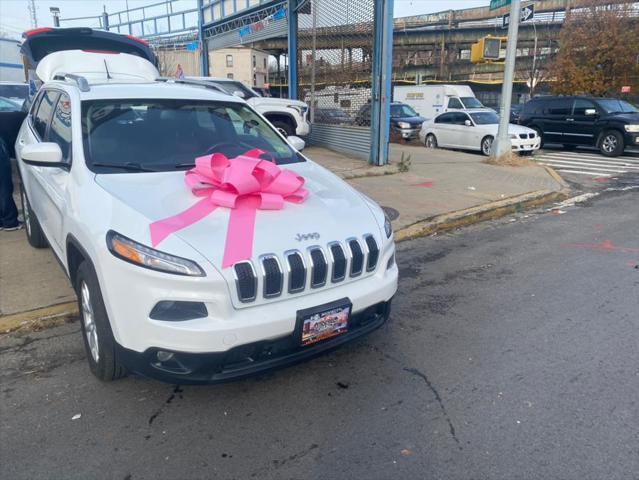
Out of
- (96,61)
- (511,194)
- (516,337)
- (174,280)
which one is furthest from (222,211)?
(511,194)

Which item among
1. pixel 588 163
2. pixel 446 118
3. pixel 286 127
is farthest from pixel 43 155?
pixel 446 118

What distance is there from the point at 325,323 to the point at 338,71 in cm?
1125

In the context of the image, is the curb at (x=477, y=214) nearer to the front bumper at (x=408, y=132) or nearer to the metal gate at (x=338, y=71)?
the metal gate at (x=338, y=71)

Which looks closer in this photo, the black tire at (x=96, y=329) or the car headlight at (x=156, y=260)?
the car headlight at (x=156, y=260)

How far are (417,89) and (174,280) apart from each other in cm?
2581

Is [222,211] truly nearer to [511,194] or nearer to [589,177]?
[511,194]

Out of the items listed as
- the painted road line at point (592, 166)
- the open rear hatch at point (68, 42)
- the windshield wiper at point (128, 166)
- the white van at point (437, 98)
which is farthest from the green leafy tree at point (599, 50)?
the windshield wiper at point (128, 166)

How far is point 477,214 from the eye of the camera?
25.9 feet

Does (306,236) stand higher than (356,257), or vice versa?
(306,236)

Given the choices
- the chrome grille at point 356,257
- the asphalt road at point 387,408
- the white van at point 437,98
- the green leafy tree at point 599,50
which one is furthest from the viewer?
the green leafy tree at point 599,50

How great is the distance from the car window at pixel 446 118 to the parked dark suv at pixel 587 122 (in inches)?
131

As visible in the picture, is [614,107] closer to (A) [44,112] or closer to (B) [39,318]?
(A) [44,112]

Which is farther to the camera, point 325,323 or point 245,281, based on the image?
point 325,323

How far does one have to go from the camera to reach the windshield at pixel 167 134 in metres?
3.65
